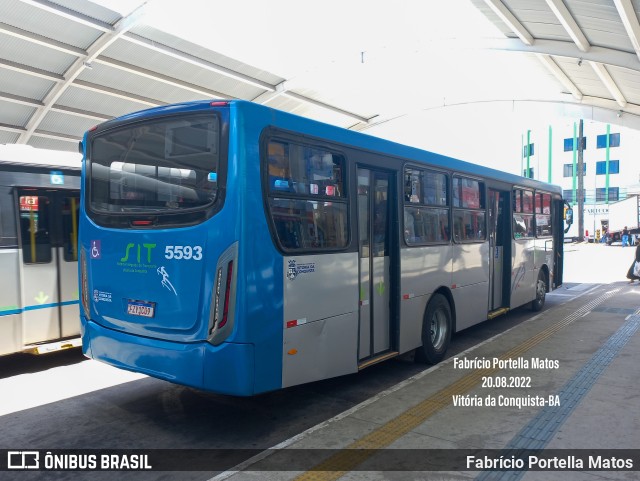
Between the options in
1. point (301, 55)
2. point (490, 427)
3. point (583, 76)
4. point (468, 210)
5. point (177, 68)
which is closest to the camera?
point (490, 427)

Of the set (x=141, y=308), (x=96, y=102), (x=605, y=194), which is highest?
(x=96, y=102)

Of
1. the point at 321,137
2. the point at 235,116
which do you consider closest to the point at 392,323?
the point at 321,137

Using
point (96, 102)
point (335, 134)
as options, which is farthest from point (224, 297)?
point (96, 102)

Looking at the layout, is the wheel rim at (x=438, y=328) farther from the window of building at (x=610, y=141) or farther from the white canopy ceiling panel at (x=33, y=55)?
the window of building at (x=610, y=141)

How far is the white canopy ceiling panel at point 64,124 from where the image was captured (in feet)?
72.3

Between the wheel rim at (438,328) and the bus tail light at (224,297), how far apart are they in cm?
381

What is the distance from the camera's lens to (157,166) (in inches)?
189

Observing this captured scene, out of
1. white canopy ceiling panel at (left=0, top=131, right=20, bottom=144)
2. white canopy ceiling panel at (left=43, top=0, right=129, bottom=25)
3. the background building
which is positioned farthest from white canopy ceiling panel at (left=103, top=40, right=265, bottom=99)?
the background building

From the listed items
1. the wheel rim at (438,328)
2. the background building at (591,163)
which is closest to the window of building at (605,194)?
the background building at (591,163)

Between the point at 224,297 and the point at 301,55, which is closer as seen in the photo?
the point at 224,297

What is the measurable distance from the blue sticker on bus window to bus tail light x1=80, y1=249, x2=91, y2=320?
7.13 ft

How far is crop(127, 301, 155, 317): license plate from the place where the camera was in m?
4.68

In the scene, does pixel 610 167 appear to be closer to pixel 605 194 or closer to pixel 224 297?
pixel 605 194

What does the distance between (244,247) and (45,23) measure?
16.2 meters
